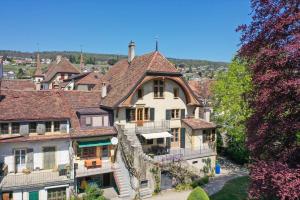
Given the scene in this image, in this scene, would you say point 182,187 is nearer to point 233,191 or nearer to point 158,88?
point 233,191

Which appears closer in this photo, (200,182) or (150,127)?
(200,182)

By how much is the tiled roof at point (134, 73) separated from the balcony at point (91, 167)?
23.7 feet

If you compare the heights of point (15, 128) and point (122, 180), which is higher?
point (15, 128)

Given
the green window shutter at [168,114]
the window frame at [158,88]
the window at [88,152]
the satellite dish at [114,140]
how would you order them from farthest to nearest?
the green window shutter at [168,114] < the window frame at [158,88] < the satellite dish at [114,140] < the window at [88,152]

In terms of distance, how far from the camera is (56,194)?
29.8 m

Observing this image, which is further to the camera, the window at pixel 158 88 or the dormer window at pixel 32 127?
the window at pixel 158 88

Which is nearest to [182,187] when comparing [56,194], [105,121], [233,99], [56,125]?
[105,121]

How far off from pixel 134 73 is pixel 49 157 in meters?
15.4

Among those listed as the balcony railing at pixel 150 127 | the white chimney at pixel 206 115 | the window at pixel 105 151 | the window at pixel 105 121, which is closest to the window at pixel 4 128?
the window at pixel 105 151

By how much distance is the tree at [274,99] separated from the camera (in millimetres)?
16109

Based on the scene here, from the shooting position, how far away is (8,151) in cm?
2942

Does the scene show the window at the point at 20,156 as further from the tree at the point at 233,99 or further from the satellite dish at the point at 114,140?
the tree at the point at 233,99

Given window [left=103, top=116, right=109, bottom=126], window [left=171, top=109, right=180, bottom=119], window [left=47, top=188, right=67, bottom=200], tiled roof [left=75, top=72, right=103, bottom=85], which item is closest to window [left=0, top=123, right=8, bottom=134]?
window [left=47, top=188, right=67, bottom=200]

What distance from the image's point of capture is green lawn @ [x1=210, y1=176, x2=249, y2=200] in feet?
98.7
